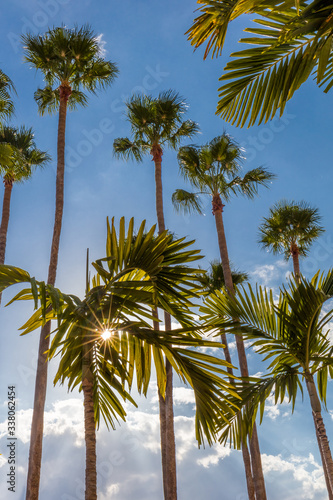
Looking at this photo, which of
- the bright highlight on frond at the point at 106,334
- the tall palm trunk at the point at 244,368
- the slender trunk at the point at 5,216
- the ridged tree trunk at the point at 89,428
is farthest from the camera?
the slender trunk at the point at 5,216

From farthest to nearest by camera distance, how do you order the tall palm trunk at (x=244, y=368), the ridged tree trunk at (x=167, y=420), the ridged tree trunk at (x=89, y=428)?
the tall palm trunk at (x=244, y=368) < the ridged tree trunk at (x=167, y=420) < the ridged tree trunk at (x=89, y=428)

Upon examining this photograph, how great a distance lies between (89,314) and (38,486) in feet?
22.7

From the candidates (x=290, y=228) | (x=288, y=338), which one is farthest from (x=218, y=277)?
(x=288, y=338)

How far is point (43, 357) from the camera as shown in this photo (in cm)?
1044

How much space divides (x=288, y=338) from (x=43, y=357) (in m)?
6.58

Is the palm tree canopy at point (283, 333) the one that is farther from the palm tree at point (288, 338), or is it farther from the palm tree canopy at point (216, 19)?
the palm tree canopy at point (216, 19)

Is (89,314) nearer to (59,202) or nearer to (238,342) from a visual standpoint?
(59,202)

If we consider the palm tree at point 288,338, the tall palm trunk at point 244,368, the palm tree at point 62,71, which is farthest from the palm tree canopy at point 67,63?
the palm tree at point 288,338

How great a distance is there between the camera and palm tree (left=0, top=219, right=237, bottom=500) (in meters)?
4.03

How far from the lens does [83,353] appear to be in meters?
4.24

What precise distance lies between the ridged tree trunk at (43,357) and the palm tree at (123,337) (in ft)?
8.68

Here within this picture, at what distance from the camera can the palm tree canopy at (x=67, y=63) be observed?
13250mm

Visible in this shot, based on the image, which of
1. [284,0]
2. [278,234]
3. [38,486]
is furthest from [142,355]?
[278,234]

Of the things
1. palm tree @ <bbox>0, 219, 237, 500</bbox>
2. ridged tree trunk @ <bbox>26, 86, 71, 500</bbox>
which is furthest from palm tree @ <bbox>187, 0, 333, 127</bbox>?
ridged tree trunk @ <bbox>26, 86, 71, 500</bbox>
